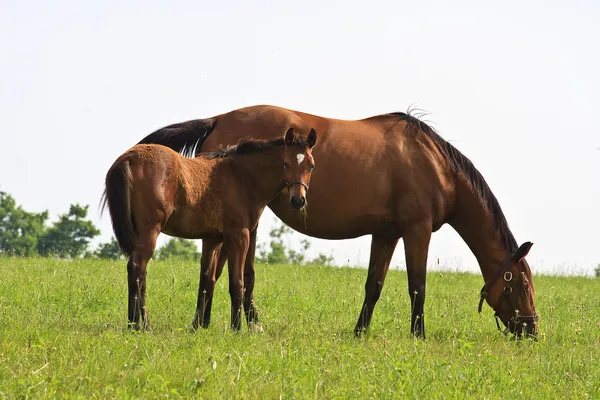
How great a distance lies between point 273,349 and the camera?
7.85 m

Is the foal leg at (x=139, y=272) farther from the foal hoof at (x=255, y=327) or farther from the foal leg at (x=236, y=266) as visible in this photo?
the foal hoof at (x=255, y=327)

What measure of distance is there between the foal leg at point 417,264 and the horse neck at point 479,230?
76cm

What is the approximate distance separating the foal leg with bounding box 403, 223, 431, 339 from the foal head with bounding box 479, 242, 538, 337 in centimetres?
99

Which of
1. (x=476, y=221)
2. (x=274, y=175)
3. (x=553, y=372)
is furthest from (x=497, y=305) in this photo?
(x=274, y=175)

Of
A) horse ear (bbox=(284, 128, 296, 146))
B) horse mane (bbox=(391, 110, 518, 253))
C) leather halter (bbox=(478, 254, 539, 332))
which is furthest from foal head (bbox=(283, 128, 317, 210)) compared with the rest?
leather halter (bbox=(478, 254, 539, 332))

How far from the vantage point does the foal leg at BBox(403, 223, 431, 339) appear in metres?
9.96

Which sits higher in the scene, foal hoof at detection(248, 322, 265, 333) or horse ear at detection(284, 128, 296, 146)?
horse ear at detection(284, 128, 296, 146)

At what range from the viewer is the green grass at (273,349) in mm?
6457

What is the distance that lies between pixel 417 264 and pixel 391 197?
87 cm

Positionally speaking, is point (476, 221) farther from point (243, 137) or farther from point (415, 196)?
point (243, 137)

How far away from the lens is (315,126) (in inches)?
400

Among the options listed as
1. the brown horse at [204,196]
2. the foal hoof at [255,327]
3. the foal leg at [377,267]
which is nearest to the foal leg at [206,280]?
the brown horse at [204,196]

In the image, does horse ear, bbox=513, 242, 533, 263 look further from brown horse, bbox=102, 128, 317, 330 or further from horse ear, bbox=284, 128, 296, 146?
horse ear, bbox=284, 128, 296, 146

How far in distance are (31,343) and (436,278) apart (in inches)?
402
